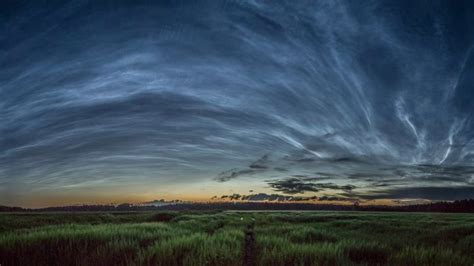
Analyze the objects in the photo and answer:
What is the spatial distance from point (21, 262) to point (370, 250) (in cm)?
780

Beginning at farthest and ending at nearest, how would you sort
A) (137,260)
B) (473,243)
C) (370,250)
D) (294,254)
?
1. (473,243)
2. (370,250)
3. (294,254)
4. (137,260)

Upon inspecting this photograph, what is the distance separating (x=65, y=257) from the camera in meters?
6.48

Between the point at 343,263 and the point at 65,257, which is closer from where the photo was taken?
the point at 343,263

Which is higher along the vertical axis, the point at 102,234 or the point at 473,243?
the point at 102,234

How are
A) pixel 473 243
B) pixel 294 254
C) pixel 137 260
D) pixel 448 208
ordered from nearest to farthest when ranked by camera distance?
pixel 137 260
pixel 294 254
pixel 473 243
pixel 448 208

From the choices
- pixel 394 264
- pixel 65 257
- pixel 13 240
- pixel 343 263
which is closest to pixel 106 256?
pixel 65 257

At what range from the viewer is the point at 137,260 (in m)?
5.58

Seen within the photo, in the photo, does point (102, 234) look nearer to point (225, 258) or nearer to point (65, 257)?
point (65, 257)

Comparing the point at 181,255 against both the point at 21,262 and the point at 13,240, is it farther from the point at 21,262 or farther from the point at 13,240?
the point at 13,240

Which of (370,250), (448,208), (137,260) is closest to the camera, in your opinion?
(137,260)

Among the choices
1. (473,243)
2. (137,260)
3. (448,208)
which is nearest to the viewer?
(137,260)

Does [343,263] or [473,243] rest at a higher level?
[343,263]

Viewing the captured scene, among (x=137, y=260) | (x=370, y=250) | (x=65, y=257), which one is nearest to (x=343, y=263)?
(x=370, y=250)

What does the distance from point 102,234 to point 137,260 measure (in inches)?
157
